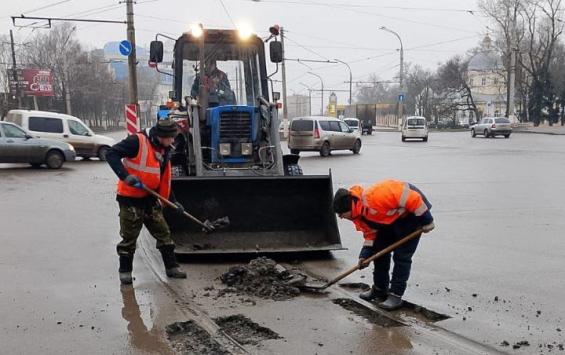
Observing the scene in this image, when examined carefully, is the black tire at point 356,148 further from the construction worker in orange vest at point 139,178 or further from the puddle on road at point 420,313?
the puddle on road at point 420,313

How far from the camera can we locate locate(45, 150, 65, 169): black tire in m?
18.5

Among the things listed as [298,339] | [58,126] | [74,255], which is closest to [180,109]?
[74,255]

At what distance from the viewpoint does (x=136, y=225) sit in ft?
19.3

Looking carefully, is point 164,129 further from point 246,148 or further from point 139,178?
point 246,148

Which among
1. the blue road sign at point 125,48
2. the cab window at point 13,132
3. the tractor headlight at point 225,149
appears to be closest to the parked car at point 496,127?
the blue road sign at point 125,48

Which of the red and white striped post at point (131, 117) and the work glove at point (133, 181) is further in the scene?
the red and white striped post at point (131, 117)

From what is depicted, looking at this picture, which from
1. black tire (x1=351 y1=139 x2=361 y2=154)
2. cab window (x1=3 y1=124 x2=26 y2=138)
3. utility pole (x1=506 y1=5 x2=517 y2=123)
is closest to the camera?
cab window (x1=3 y1=124 x2=26 y2=138)

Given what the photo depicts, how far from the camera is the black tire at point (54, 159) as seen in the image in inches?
730

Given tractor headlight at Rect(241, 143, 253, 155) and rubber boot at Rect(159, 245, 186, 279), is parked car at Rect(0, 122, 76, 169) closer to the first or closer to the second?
tractor headlight at Rect(241, 143, 253, 155)

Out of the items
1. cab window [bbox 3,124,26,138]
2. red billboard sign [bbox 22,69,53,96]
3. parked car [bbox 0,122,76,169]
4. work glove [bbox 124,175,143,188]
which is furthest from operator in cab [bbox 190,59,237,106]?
red billboard sign [bbox 22,69,53,96]

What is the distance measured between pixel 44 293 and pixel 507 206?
830cm

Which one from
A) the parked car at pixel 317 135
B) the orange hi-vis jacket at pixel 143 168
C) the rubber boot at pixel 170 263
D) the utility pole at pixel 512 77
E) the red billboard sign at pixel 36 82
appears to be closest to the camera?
the orange hi-vis jacket at pixel 143 168

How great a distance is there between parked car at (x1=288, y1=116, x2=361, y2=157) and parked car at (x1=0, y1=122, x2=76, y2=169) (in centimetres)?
963

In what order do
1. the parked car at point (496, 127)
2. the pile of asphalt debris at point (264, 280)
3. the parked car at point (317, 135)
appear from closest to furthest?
the pile of asphalt debris at point (264, 280) → the parked car at point (317, 135) → the parked car at point (496, 127)
